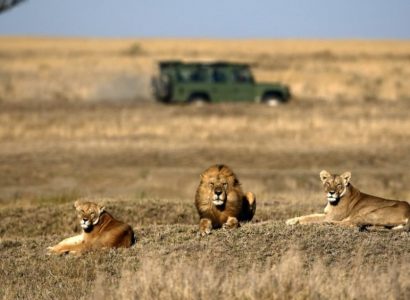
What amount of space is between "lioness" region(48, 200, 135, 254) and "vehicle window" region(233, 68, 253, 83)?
96.0 ft

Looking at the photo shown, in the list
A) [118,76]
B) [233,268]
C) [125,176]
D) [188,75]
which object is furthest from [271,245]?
[118,76]

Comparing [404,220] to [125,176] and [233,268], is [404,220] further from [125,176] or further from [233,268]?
[125,176]

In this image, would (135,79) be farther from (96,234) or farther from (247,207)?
(96,234)

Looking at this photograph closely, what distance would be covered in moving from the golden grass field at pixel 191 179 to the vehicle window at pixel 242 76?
2042mm

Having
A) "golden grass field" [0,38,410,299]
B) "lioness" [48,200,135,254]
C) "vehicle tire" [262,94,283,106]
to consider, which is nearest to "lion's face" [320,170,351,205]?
"golden grass field" [0,38,410,299]

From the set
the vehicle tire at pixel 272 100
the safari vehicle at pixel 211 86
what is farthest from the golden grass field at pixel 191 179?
the safari vehicle at pixel 211 86

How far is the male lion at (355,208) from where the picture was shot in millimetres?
13039

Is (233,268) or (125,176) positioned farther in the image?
(125,176)

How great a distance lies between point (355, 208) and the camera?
527 inches

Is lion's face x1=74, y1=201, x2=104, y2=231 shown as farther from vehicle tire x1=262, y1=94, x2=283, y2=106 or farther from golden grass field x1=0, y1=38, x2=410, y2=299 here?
vehicle tire x1=262, y1=94, x2=283, y2=106

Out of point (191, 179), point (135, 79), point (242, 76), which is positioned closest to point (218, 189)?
point (191, 179)

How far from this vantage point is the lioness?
1302 cm

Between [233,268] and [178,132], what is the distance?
2075 centimetres

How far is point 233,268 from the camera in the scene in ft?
37.7
